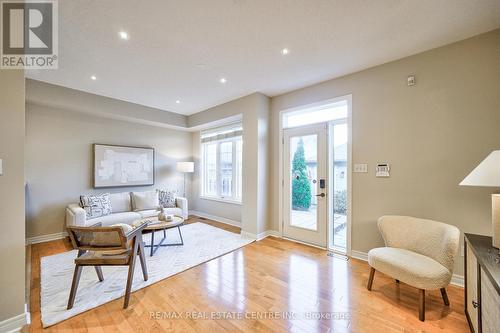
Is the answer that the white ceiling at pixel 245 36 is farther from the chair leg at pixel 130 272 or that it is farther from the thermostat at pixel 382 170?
the chair leg at pixel 130 272

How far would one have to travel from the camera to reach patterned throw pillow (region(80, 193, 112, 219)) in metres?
3.70

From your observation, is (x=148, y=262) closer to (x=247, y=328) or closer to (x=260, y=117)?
(x=247, y=328)

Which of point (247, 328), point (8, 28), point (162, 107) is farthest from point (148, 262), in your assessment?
point (162, 107)

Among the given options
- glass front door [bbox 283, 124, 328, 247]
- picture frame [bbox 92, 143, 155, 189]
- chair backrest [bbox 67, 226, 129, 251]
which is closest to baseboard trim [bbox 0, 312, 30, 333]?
chair backrest [bbox 67, 226, 129, 251]

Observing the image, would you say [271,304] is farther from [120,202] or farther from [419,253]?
[120,202]

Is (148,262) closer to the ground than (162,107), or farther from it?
closer to the ground

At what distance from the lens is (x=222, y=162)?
5.38 metres

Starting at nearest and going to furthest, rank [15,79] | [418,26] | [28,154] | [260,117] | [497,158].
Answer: [497,158]
[15,79]
[418,26]
[28,154]
[260,117]

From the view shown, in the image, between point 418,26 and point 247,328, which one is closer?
point 247,328

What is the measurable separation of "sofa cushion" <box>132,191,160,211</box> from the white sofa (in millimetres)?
81

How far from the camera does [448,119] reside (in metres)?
2.37

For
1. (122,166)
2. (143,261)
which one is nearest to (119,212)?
(122,166)

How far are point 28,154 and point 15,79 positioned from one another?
8.90 feet

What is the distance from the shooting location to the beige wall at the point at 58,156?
3.59 m
